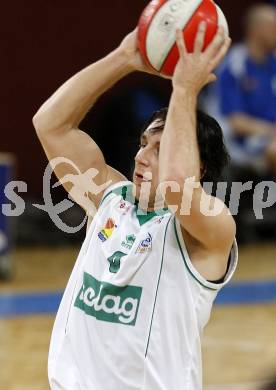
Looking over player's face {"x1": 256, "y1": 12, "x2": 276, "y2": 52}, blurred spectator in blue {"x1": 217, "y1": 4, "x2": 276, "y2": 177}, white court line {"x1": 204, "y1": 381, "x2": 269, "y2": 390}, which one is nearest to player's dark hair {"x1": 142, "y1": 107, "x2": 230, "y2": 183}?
white court line {"x1": 204, "y1": 381, "x2": 269, "y2": 390}

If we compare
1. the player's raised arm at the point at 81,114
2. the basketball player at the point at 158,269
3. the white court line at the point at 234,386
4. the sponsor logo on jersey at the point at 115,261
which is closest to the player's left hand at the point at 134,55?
the player's raised arm at the point at 81,114

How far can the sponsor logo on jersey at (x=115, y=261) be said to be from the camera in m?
3.53

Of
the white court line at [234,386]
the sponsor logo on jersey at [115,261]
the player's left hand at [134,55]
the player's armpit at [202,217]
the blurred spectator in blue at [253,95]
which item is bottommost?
A: the white court line at [234,386]

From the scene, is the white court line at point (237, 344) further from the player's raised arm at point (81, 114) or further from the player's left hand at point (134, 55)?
the player's left hand at point (134, 55)

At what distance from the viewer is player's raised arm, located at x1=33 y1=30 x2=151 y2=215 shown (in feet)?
12.3

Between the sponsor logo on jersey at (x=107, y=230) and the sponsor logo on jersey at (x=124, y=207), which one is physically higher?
the sponsor logo on jersey at (x=124, y=207)

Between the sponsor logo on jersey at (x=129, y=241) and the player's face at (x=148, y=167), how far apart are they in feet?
0.53

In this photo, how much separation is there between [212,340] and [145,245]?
382cm

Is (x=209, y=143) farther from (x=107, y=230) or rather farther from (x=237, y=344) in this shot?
(x=237, y=344)

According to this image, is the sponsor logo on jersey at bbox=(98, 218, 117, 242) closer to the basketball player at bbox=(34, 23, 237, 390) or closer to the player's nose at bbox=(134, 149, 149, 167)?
the basketball player at bbox=(34, 23, 237, 390)

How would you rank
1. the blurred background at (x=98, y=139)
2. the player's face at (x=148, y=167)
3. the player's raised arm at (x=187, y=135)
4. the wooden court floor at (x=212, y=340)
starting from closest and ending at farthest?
the player's raised arm at (x=187, y=135) < the player's face at (x=148, y=167) < the wooden court floor at (x=212, y=340) < the blurred background at (x=98, y=139)

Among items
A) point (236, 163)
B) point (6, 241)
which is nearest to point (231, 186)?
point (236, 163)

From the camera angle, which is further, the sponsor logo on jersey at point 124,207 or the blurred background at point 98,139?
the blurred background at point 98,139

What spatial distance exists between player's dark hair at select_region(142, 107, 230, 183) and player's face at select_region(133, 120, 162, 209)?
1.8 inches
